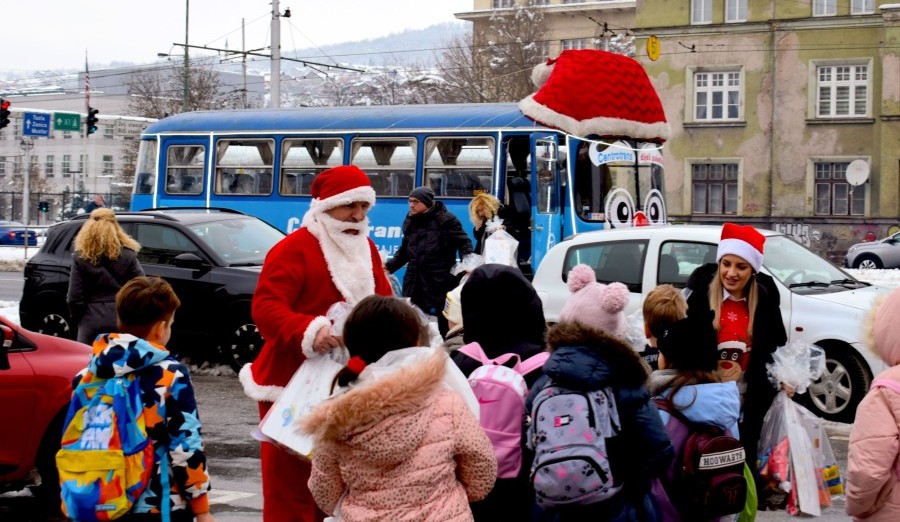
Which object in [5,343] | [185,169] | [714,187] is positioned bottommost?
[5,343]

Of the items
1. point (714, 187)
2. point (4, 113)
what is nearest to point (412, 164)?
point (4, 113)

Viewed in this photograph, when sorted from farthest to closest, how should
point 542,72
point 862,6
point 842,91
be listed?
point 862,6 → point 842,91 → point 542,72

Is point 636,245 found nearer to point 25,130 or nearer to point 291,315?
point 291,315

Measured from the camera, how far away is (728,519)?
15.7ft

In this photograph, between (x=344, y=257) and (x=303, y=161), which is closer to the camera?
(x=344, y=257)

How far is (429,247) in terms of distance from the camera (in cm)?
1256

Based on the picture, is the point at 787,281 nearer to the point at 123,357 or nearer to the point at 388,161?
the point at 123,357

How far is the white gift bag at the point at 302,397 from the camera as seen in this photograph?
16.4ft

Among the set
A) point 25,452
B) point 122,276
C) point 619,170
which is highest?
point 619,170

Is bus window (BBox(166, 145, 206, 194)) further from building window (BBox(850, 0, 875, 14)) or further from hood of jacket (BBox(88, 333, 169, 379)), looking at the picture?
building window (BBox(850, 0, 875, 14))

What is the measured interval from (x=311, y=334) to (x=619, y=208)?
47.3ft

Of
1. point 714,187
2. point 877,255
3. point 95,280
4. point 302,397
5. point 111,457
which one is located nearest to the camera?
point 111,457

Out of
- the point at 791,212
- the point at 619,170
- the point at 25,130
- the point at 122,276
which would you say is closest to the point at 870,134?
the point at 791,212

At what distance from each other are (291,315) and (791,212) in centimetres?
4215
